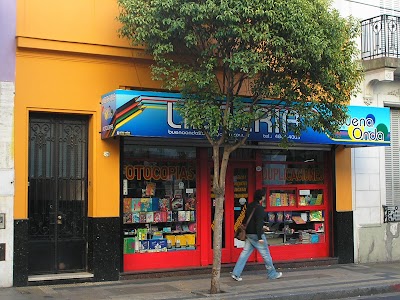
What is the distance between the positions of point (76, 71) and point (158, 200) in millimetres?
3185

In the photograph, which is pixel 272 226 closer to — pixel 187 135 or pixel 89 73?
pixel 187 135

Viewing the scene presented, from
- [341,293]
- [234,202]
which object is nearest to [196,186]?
[234,202]

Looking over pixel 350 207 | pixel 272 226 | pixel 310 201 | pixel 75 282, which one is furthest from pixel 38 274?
pixel 350 207

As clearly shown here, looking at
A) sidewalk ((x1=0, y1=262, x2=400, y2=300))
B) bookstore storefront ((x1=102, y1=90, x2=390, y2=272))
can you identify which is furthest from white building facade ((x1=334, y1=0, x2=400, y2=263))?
sidewalk ((x1=0, y1=262, x2=400, y2=300))

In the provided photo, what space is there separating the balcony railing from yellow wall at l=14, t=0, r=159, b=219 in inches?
237

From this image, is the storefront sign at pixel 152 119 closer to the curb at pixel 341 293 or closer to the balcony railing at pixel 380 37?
the curb at pixel 341 293

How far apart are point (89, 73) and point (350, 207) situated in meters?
7.19

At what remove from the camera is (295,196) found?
1395 cm

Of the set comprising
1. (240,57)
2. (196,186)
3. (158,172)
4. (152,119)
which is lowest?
(196,186)

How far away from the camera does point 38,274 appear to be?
11.0 meters

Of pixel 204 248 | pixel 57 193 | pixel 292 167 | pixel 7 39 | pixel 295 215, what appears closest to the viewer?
pixel 7 39

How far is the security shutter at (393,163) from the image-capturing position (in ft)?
A: 49.3

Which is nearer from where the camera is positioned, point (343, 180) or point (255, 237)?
point (255, 237)

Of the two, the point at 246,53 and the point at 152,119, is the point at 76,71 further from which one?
the point at 246,53
